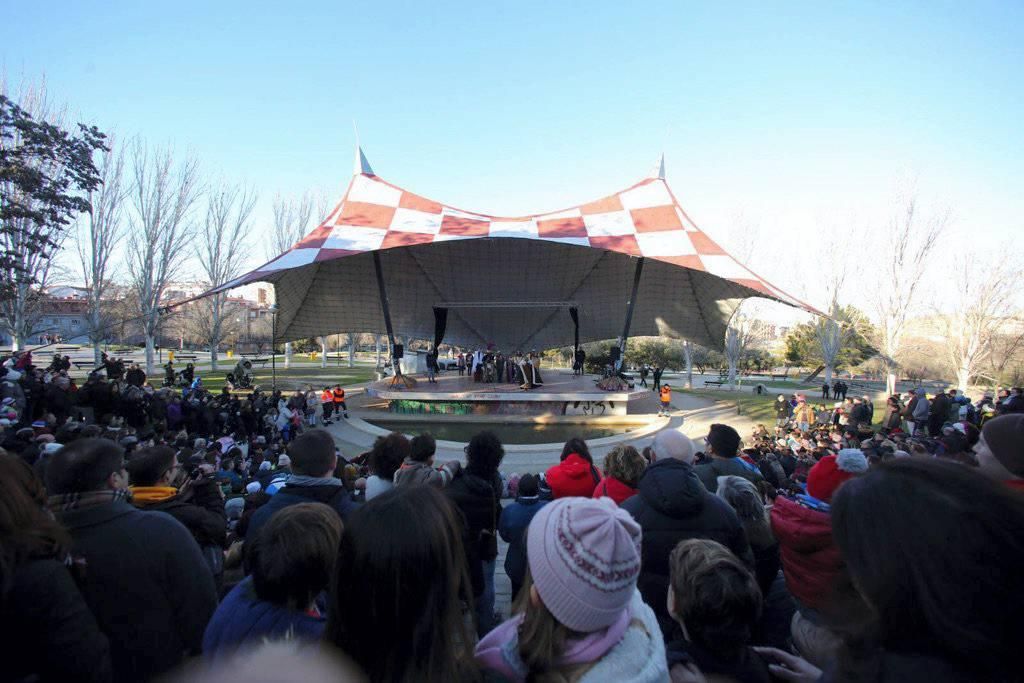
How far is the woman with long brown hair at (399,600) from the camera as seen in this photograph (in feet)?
3.50

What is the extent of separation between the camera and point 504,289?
68.6 ft

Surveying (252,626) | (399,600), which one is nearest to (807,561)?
(399,600)

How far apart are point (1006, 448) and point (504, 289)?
63.0 ft

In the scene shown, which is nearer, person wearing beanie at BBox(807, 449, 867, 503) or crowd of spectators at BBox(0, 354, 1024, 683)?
crowd of spectators at BBox(0, 354, 1024, 683)

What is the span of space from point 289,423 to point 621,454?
10.2 metres

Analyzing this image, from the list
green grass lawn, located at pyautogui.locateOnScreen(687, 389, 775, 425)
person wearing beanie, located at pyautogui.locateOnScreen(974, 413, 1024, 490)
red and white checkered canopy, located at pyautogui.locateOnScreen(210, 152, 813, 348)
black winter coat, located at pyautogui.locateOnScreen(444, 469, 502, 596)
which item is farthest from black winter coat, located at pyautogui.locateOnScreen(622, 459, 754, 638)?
green grass lawn, located at pyautogui.locateOnScreen(687, 389, 775, 425)

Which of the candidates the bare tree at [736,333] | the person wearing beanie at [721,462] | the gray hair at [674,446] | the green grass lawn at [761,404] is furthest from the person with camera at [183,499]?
the bare tree at [736,333]

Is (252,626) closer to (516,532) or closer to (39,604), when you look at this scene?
(39,604)

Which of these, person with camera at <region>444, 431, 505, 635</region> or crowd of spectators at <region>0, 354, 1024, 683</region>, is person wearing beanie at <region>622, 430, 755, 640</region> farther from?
person with camera at <region>444, 431, 505, 635</region>

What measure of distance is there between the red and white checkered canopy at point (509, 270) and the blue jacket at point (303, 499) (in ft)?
33.2

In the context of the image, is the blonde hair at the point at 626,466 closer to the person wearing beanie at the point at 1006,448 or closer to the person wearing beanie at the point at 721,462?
the person wearing beanie at the point at 721,462

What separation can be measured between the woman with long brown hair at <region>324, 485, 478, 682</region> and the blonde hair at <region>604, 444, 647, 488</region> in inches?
77.4

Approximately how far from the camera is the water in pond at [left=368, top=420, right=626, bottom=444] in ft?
38.2

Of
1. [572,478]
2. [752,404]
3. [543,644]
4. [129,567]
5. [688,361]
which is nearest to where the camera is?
[543,644]
